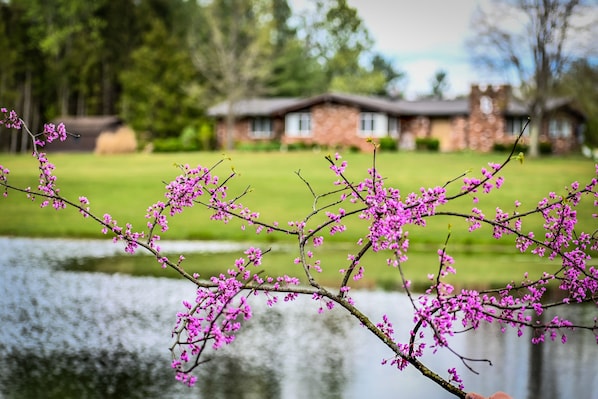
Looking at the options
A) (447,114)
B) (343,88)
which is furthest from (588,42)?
(343,88)

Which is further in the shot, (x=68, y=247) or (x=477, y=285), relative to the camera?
(x=68, y=247)

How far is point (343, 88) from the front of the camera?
83.9 meters

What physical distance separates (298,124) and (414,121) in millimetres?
8991

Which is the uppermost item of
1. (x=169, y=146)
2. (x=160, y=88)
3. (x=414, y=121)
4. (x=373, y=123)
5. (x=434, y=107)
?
(x=160, y=88)

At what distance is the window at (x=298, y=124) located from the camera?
218ft

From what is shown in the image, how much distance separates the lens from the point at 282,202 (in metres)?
32.4

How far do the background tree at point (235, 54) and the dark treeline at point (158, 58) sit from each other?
12 centimetres

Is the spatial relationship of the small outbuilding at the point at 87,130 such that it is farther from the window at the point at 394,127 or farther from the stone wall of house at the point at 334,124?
the window at the point at 394,127

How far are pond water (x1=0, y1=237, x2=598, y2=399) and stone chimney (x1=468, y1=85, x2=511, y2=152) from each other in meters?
52.6

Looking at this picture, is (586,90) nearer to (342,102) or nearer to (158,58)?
(342,102)

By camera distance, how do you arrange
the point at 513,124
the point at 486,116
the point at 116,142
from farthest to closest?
the point at 513,124 < the point at 486,116 < the point at 116,142

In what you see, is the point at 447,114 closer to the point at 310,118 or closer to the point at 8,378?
the point at 310,118

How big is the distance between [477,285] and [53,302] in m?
7.72

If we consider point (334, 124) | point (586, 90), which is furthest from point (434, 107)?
point (586, 90)
